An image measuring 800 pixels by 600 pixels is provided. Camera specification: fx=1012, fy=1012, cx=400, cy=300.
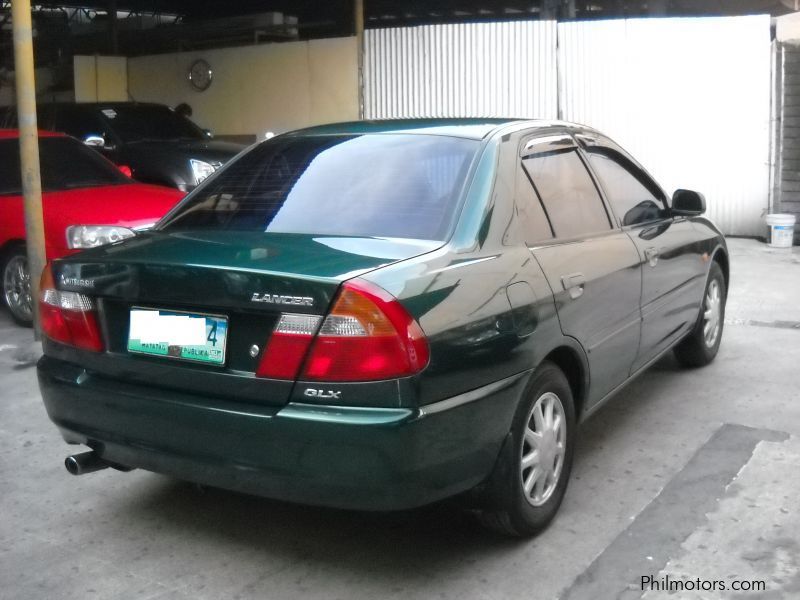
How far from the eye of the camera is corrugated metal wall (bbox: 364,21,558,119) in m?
12.9

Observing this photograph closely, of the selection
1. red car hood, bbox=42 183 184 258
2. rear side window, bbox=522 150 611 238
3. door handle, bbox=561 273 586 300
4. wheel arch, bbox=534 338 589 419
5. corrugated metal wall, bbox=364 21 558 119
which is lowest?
wheel arch, bbox=534 338 589 419

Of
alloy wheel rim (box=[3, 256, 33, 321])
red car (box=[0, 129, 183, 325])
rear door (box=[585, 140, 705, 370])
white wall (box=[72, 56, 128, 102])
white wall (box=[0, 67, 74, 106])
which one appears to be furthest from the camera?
white wall (box=[0, 67, 74, 106])

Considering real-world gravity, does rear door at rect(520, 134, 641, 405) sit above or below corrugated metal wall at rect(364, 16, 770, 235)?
below

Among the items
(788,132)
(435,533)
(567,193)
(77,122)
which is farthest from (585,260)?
(77,122)

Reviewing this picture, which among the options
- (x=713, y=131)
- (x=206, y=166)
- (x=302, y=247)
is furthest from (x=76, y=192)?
(x=713, y=131)

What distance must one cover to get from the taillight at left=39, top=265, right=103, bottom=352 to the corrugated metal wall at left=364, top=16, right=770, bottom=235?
367 inches

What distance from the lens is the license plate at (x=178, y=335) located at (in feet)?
10.7

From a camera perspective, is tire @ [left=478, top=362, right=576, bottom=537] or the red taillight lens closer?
the red taillight lens

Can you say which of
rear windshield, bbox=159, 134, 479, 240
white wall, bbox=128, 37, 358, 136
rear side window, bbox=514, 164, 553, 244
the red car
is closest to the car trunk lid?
rear windshield, bbox=159, 134, 479, 240

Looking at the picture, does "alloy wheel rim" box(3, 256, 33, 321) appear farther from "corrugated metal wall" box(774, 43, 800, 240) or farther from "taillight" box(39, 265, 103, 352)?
"corrugated metal wall" box(774, 43, 800, 240)

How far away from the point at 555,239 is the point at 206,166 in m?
7.43

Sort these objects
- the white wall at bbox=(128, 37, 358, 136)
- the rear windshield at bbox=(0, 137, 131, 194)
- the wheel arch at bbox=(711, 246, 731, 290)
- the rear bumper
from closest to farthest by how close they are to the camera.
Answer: the rear bumper, the wheel arch at bbox=(711, 246, 731, 290), the rear windshield at bbox=(0, 137, 131, 194), the white wall at bbox=(128, 37, 358, 136)

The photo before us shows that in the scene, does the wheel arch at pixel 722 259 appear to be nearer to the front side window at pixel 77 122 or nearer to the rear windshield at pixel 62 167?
the rear windshield at pixel 62 167

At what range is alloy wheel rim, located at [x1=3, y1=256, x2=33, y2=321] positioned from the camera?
7.64 metres
